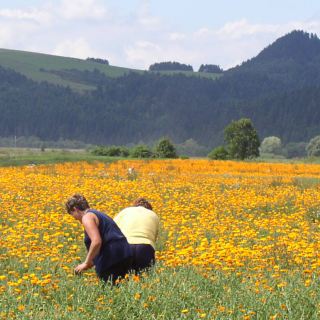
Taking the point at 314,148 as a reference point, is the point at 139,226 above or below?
below

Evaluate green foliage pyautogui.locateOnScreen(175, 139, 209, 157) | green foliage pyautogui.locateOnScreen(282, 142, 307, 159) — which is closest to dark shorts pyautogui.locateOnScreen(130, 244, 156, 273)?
green foliage pyautogui.locateOnScreen(282, 142, 307, 159)

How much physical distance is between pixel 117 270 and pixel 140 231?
712 mm

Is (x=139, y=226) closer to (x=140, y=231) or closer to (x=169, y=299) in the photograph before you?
(x=140, y=231)

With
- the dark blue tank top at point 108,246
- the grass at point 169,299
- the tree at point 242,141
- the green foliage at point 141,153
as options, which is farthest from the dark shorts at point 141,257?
the tree at point 242,141

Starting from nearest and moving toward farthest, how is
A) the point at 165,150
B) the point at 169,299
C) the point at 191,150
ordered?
the point at 169,299 < the point at 165,150 < the point at 191,150

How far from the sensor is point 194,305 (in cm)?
636

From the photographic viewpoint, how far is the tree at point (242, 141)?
65375 millimetres

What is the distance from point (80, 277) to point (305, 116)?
609 ft

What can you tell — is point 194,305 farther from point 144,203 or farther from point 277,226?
point 277,226

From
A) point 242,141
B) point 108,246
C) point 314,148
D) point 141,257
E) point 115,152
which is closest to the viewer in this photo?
point 108,246

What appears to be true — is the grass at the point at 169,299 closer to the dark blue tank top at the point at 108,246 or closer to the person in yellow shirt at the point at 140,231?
the dark blue tank top at the point at 108,246

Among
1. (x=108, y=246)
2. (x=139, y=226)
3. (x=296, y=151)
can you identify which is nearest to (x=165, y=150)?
(x=139, y=226)

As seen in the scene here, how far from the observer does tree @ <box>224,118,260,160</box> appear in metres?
65.4

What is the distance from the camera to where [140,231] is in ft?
28.7
